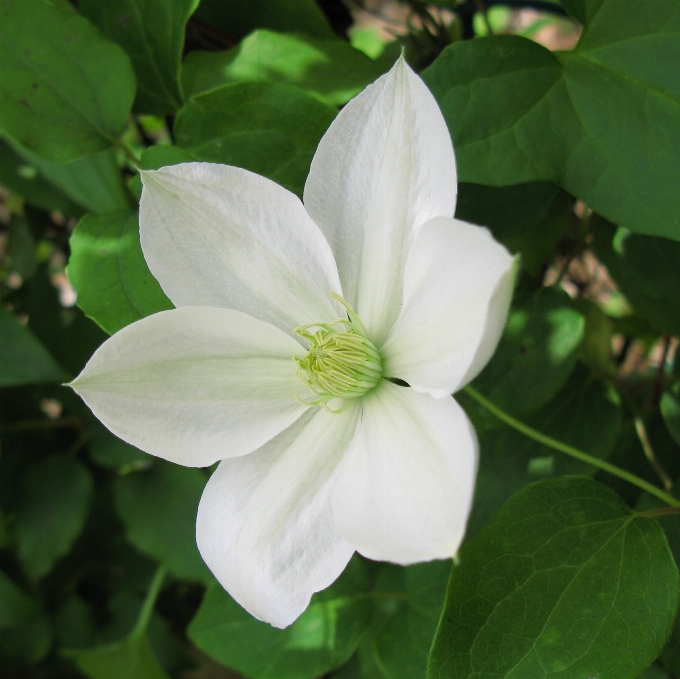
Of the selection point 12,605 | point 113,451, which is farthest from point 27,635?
point 113,451

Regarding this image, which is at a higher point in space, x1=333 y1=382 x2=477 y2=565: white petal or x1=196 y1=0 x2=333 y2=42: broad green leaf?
x1=196 y1=0 x2=333 y2=42: broad green leaf

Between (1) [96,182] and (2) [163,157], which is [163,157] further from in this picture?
(1) [96,182]

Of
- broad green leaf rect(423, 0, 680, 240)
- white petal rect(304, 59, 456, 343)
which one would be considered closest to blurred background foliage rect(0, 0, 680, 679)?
broad green leaf rect(423, 0, 680, 240)

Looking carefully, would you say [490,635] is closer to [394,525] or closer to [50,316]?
[394,525]

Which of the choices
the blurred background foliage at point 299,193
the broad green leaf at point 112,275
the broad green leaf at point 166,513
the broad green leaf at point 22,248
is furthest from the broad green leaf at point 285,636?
the broad green leaf at point 22,248

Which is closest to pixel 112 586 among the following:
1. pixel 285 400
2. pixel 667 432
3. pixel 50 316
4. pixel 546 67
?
pixel 50 316

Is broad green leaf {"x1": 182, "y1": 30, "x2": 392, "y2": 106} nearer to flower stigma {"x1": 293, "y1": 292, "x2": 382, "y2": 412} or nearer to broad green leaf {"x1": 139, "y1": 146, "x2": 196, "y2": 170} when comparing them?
broad green leaf {"x1": 139, "y1": 146, "x2": 196, "y2": 170}

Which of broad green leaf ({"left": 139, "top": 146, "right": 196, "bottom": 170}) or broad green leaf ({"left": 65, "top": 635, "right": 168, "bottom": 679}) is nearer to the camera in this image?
broad green leaf ({"left": 139, "top": 146, "right": 196, "bottom": 170})
